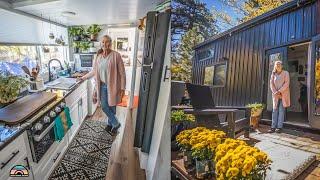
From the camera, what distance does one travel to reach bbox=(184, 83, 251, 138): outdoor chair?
3.99 feet

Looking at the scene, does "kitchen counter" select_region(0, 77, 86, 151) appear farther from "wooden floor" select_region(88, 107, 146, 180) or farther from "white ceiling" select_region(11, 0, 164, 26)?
"white ceiling" select_region(11, 0, 164, 26)

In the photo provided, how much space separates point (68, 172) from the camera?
2803mm

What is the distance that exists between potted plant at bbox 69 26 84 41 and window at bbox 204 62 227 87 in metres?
1.99

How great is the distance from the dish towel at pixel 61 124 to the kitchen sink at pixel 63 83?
474 mm

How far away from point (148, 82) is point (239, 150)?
4.47 feet

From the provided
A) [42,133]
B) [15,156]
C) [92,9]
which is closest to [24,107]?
[42,133]

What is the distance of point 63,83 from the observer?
11.5ft

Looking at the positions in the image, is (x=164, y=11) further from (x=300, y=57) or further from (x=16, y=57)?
(x=16, y=57)

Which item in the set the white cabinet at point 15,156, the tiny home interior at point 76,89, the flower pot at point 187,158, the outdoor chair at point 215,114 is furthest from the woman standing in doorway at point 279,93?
the white cabinet at point 15,156

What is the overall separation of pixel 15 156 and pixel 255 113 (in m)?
1.63

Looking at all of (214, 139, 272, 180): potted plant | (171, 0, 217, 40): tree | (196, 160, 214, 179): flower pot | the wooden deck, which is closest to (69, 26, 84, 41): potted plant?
(171, 0, 217, 40): tree

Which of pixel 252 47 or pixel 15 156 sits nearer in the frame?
pixel 252 47

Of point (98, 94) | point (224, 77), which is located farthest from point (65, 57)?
point (224, 77)

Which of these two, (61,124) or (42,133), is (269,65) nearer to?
(42,133)
